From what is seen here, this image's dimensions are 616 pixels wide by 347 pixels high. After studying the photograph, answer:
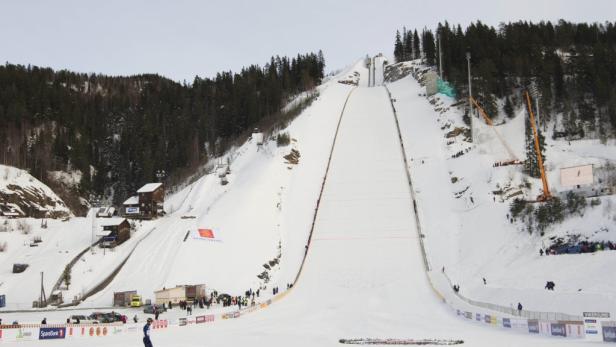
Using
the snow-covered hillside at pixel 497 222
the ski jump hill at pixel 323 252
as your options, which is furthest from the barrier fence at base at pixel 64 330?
the snow-covered hillside at pixel 497 222

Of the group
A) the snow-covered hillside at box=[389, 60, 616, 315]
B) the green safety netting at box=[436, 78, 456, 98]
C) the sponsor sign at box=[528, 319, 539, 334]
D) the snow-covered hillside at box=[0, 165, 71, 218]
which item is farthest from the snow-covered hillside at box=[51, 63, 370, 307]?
the sponsor sign at box=[528, 319, 539, 334]

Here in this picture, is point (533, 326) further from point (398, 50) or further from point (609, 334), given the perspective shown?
point (398, 50)

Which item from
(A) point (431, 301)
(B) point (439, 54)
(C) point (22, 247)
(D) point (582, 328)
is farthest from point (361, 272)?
(B) point (439, 54)

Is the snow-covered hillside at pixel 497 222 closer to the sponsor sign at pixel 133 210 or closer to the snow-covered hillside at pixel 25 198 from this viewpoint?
the sponsor sign at pixel 133 210

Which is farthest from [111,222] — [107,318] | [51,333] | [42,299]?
[51,333]

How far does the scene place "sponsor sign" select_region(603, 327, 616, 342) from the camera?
16517 mm

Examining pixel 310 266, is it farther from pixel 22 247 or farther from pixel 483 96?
pixel 483 96

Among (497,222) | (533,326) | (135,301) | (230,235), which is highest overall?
(497,222)

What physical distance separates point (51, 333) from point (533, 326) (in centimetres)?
1837

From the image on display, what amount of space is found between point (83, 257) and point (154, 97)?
165ft

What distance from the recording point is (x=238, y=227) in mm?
43875

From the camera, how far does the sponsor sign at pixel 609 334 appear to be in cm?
1652

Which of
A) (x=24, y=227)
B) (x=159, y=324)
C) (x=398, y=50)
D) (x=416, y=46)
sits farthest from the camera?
(x=398, y=50)

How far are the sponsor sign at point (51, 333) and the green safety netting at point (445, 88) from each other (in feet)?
178
